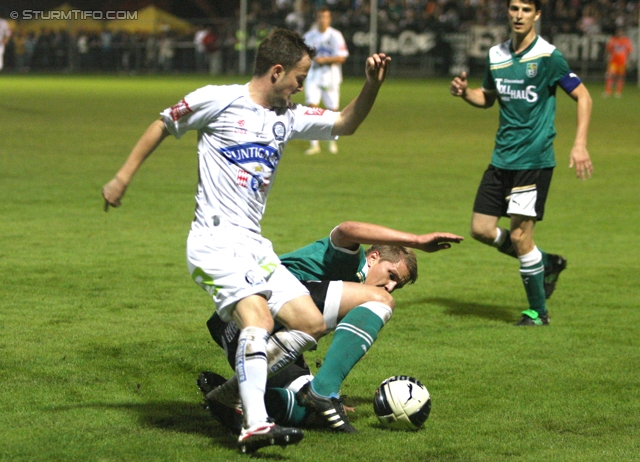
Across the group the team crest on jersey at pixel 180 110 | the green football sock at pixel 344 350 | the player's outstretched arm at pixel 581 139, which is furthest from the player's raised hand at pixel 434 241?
the player's outstretched arm at pixel 581 139

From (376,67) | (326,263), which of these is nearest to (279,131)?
(376,67)

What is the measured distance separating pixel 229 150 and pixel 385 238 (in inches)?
29.9

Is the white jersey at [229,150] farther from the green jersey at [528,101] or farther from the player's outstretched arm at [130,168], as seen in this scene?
the green jersey at [528,101]

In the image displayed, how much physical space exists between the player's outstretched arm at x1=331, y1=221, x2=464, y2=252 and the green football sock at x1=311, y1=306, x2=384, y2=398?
1.17 feet

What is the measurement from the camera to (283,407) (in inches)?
173

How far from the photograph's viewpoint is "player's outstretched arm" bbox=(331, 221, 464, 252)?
413 centimetres

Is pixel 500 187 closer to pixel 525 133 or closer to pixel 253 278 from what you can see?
pixel 525 133

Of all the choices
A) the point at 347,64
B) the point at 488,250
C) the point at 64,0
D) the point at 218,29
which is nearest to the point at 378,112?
the point at 488,250

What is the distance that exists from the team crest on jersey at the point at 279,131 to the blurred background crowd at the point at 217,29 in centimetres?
3493

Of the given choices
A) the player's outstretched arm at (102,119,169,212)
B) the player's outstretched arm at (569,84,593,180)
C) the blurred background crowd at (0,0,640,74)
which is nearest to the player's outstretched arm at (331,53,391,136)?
the player's outstretched arm at (102,119,169,212)

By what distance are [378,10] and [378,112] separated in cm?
1876

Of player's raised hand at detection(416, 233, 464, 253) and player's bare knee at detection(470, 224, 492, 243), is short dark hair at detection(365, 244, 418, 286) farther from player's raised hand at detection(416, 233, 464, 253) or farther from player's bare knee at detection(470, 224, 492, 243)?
player's bare knee at detection(470, 224, 492, 243)

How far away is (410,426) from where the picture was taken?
4434 millimetres

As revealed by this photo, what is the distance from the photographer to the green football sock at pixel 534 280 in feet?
21.9
